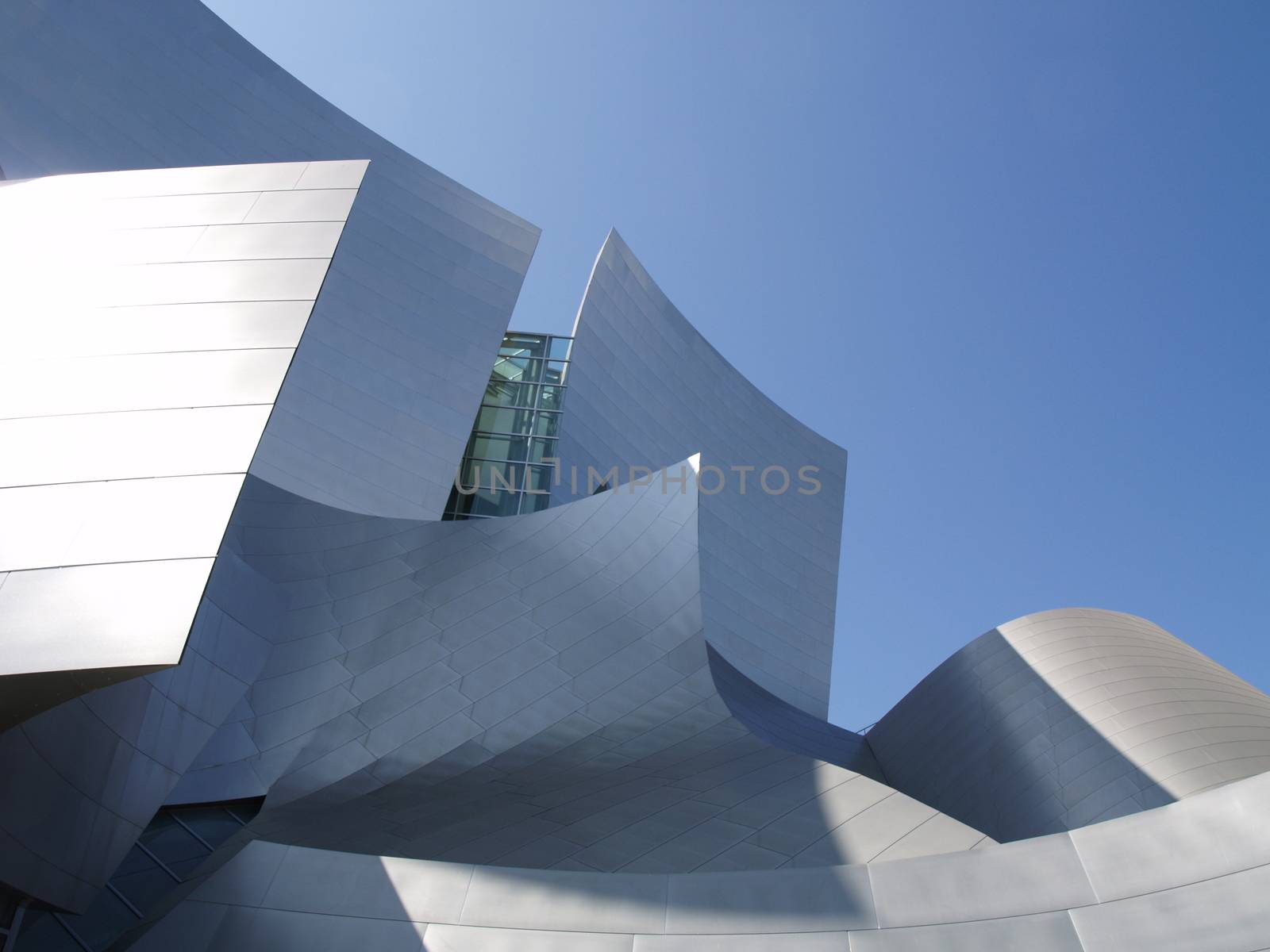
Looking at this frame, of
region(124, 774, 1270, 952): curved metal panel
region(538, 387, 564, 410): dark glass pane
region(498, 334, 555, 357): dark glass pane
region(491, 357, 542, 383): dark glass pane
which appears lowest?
region(124, 774, 1270, 952): curved metal panel

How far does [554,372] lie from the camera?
25297 mm

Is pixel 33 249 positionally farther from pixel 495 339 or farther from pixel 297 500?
pixel 495 339

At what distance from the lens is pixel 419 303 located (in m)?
22.0

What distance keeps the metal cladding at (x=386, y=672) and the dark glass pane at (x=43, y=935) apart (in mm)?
73

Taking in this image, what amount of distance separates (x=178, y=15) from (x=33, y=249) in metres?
18.1

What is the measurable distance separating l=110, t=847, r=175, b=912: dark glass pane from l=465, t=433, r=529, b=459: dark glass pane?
15.2m

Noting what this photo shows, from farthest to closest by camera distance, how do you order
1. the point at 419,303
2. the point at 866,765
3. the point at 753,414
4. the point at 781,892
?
the point at 753,414
the point at 419,303
the point at 866,765
the point at 781,892

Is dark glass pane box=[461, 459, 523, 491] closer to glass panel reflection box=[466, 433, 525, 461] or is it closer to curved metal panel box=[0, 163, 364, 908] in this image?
glass panel reflection box=[466, 433, 525, 461]

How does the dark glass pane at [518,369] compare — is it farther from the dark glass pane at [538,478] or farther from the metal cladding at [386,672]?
the dark glass pane at [538,478]

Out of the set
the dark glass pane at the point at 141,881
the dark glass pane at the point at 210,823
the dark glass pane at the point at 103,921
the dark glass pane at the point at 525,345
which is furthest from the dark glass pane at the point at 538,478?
the dark glass pane at the point at 103,921

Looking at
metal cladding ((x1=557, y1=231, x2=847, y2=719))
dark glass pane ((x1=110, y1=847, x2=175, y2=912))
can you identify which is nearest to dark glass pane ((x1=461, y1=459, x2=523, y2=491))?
metal cladding ((x1=557, y1=231, x2=847, y2=719))

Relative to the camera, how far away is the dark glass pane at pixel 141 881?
8.48 metres

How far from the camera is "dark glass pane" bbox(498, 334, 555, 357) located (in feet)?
83.5

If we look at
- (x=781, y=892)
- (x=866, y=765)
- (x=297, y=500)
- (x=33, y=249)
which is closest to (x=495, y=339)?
(x=297, y=500)
